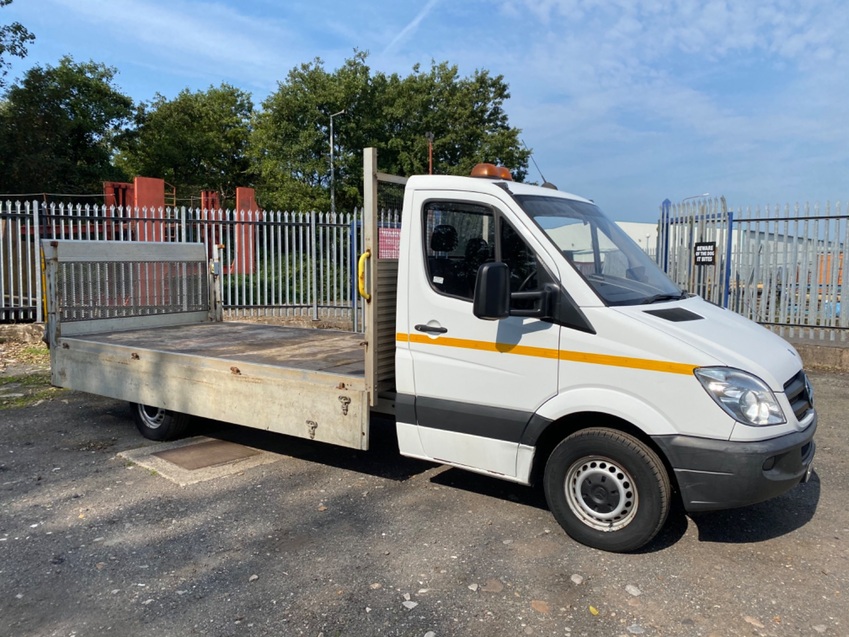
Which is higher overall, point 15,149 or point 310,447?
point 15,149

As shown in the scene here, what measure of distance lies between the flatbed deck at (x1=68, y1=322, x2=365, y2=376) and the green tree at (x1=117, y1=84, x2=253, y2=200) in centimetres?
2960

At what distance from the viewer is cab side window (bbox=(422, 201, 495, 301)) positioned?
4230 mm

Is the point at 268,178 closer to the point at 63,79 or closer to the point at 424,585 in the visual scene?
the point at 63,79

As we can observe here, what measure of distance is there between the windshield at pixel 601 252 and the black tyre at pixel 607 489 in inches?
34.2

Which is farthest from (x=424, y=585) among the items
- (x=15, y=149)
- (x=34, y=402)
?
(x=15, y=149)

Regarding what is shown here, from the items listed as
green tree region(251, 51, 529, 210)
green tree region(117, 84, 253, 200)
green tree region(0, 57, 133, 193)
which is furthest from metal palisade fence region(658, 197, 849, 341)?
green tree region(117, 84, 253, 200)

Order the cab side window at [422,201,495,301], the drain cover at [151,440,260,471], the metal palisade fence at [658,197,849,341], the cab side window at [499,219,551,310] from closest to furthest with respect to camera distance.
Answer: the cab side window at [499,219,551,310] → the cab side window at [422,201,495,301] → the drain cover at [151,440,260,471] → the metal palisade fence at [658,197,849,341]

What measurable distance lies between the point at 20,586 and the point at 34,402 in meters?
4.90

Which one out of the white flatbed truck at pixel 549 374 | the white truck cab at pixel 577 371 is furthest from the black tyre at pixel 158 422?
the white truck cab at pixel 577 371

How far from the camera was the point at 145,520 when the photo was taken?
4395 millimetres

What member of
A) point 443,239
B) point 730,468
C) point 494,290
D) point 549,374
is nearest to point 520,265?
point 494,290

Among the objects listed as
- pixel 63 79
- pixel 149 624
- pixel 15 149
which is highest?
pixel 63 79

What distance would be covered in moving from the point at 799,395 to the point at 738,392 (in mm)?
702

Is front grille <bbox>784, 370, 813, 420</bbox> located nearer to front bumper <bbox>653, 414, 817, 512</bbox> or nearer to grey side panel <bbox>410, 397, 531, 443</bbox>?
front bumper <bbox>653, 414, 817, 512</bbox>
